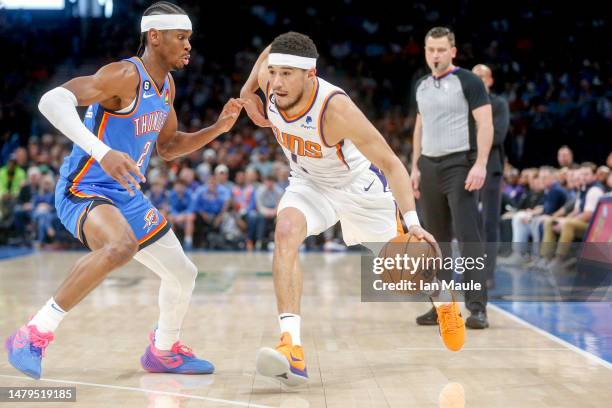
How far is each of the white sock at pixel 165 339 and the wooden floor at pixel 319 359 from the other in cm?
16

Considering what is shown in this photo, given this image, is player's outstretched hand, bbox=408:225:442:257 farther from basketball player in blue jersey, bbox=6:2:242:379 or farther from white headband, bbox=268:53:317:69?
basketball player in blue jersey, bbox=6:2:242:379

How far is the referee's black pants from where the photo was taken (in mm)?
6031

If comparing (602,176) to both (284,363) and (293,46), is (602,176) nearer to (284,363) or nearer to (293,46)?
(293,46)

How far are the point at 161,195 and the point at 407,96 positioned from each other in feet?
22.6

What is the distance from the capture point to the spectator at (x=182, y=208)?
14398 millimetres

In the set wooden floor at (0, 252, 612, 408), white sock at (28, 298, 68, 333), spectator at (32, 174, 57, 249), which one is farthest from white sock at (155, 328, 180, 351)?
spectator at (32, 174, 57, 249)

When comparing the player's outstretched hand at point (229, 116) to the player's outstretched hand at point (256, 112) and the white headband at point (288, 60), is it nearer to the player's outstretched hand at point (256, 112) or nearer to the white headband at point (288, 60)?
the player's outstretched hand at point (256, 112)

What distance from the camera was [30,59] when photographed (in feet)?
65.0

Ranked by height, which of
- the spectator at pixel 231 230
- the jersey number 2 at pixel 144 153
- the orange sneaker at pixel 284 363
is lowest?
the spectator at pixel 231 230

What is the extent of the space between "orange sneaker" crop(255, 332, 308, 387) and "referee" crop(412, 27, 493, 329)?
2.30 meters

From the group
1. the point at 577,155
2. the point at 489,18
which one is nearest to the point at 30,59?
the point at 489,18

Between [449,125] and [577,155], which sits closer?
[449,125]

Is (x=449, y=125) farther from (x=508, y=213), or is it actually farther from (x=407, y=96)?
(x=407, y=96)

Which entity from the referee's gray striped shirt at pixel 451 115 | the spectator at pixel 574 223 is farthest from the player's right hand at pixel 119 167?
the spectator at pixel 574 223
